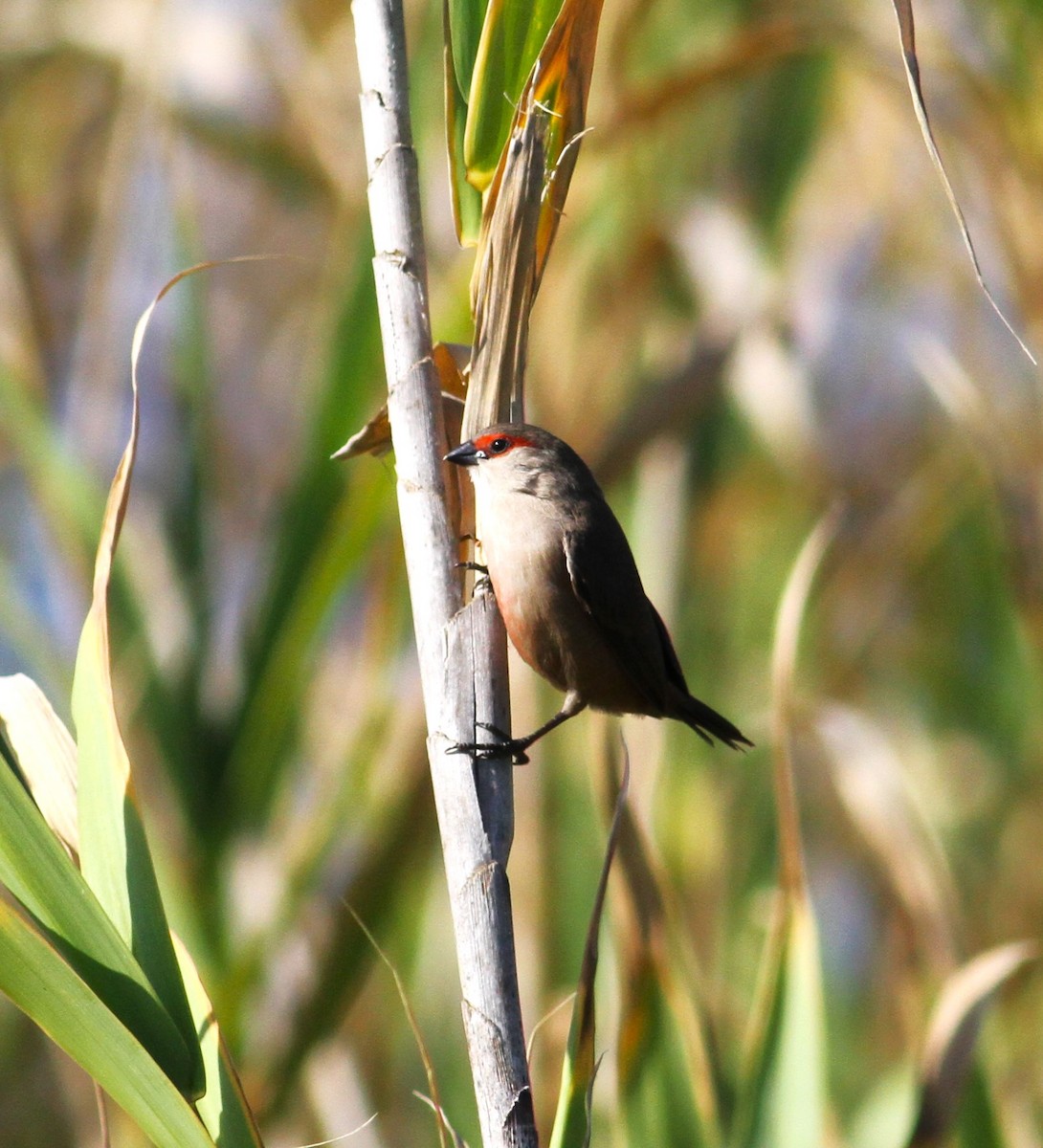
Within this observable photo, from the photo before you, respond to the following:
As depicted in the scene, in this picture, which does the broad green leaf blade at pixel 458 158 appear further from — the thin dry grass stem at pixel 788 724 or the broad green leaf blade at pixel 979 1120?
the broad green leaf blade at pixel 979 1120

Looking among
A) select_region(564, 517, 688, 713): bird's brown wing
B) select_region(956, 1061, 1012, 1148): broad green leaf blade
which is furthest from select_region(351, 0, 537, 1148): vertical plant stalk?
select_region(956, 1061, 1012, 1148): broad green leaf blade

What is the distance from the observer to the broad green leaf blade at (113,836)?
1.03m

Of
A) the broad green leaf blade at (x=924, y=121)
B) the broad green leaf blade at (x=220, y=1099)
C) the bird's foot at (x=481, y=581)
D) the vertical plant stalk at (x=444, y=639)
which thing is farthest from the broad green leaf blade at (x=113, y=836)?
the broad green leaf blade at (x=924, y=121)

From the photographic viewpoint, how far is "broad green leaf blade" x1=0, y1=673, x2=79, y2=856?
1187 mm

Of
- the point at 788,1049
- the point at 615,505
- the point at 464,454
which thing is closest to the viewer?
the point at 464,454

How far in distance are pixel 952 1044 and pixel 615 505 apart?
1216mm

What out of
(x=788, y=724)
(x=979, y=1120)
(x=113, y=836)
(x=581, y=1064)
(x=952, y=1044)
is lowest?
(x=979, y=1120)

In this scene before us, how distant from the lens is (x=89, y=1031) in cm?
94

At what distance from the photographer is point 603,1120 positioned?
7.45 ft

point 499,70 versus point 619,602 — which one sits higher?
point 499,70

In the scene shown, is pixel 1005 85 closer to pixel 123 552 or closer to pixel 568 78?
pixel 568 78

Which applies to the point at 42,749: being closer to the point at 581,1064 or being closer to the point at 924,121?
the point at 581,1064

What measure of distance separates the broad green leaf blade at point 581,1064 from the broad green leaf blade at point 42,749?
0.50 m

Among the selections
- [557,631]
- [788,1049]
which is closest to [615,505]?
[557,631]
